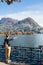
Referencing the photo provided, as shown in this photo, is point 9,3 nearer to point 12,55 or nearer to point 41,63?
point 41,63

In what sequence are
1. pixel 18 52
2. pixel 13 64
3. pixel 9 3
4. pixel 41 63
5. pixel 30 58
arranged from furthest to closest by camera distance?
pixel 18 52, pixel 30 58, pixel 41 63, pixel 13 64, pixel 9 3

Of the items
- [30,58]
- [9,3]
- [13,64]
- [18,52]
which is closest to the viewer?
[9,3]

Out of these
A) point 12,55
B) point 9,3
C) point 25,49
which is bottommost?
point 12,55

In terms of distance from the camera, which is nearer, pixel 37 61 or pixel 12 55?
pixel 37 61

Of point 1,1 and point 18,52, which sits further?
point 18,52

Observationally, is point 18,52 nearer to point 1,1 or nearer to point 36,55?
point 36,55

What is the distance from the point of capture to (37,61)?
699 inches

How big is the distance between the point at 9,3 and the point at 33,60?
306 inches

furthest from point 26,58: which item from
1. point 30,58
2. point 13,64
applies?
point 13,64

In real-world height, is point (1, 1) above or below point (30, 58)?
above

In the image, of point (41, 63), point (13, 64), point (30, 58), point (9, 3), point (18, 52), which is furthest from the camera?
point (18, 52)

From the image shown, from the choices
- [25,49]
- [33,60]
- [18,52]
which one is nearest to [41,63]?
[33,60]

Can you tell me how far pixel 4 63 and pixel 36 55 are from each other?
4480 millimetres

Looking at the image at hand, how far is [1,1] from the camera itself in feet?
34.9
